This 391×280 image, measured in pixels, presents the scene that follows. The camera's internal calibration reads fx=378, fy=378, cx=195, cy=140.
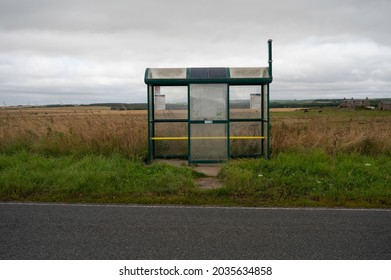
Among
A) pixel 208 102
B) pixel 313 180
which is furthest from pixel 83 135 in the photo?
pixel 313 180

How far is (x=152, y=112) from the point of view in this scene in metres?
12.3

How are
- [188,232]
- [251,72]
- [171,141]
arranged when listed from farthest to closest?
[171,141], [251,72], [188,232]

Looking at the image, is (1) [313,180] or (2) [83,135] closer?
→ (1) [313,180]

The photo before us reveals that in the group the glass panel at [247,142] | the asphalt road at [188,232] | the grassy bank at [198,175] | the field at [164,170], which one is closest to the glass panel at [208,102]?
the glass panel at [247,142]

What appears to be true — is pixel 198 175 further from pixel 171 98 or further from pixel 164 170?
pixel 171 98

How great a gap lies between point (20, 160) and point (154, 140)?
4.12m

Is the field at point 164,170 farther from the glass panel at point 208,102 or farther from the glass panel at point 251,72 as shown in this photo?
the glass panel at point 251,72

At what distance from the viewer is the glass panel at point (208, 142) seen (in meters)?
11.4

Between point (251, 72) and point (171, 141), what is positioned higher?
point (251, 72)

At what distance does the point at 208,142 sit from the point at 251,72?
2.44m

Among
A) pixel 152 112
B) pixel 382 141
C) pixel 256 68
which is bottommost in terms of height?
pixel 382 141

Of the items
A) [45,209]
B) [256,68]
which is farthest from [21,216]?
[256,68]

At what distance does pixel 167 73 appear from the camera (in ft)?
36.9
